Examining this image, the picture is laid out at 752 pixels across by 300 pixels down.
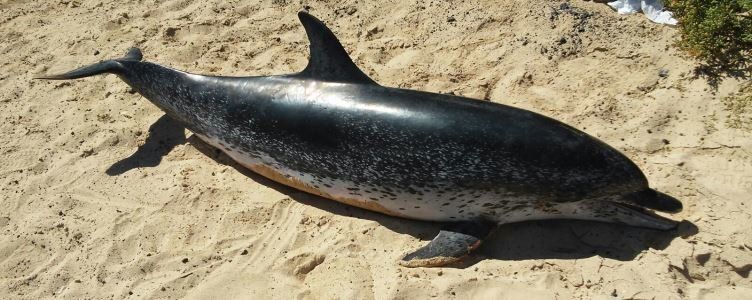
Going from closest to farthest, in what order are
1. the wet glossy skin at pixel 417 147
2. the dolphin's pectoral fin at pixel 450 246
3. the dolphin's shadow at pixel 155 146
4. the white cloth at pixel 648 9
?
1. the wet glossy skin at pixel 417 147
2. the dolphin's pectoral fin at pixel 450 246
3. the dolphin's shadow at pixel 155 146
4. the white cloth at pixel 648 9

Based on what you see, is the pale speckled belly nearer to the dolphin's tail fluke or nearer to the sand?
the sand

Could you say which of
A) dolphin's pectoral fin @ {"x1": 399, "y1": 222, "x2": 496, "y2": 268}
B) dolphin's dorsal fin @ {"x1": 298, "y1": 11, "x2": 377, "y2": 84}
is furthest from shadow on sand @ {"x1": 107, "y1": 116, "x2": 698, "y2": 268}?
dolphin's dorsal fin @ {"x1": 298, "y1": 11, "x2": 377, "y2": 84}

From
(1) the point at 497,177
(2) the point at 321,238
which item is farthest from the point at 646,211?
(2) the point at 321,238

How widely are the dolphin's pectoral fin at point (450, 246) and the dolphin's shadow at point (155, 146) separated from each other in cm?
275

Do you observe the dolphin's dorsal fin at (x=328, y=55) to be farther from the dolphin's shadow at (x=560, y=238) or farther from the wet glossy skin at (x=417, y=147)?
the dolphin's shadow at (x=560, y=238)

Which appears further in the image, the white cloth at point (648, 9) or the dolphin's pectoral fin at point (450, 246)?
the white cloth at point (648, 9)

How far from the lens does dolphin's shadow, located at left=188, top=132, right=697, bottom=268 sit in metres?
4.39

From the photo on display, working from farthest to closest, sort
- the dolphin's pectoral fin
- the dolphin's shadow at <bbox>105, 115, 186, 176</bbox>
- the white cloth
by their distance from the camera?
the white cloth < the dolphin's shadow at <bbox>105, 115, 186, 176</bbox> < the dolphin's pectoral fin

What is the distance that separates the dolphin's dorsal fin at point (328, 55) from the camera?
4.79 metres

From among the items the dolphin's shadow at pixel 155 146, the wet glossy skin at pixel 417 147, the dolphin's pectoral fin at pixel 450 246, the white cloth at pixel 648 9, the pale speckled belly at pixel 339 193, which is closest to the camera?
the wet glossy skin at pixel 417 147

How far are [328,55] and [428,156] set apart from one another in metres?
1.14

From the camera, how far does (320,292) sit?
14.4ft

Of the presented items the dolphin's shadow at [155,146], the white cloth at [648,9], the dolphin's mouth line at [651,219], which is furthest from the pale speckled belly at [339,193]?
the white cloth at [648,9]

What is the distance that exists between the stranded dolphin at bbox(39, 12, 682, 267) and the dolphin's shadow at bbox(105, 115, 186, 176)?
1.09m
